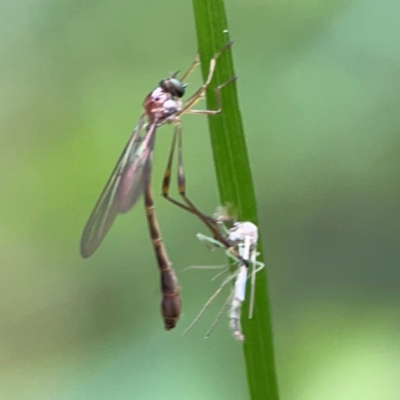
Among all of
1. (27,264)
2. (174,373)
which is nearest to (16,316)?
(27,264)

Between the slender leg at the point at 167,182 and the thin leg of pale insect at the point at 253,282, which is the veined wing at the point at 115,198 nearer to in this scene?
the slender leg at the point at 167,182

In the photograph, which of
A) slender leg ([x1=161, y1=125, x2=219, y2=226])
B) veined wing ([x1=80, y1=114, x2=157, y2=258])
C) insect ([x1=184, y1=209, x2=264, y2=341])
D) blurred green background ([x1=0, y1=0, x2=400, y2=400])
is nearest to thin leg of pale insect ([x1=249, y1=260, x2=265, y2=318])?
insect ([x1=184, y1=209, x2=264, y2=341])

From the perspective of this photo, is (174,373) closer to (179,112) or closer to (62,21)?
(179,112)

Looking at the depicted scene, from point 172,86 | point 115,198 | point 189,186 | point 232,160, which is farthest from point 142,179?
point 189,186

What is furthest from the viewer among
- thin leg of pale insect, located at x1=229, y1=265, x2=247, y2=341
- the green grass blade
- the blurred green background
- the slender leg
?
the blurred green background

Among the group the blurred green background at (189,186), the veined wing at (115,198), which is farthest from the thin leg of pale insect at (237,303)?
the blurred green background at (189,186)

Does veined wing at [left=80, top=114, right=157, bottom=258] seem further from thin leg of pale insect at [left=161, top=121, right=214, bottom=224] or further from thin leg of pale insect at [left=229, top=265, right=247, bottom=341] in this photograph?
thin leg of pale insect at [left=229, top=265, right=247, bottom=341]

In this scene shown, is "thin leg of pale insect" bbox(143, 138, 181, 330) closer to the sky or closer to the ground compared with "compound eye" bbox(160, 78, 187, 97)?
closer to the ground
